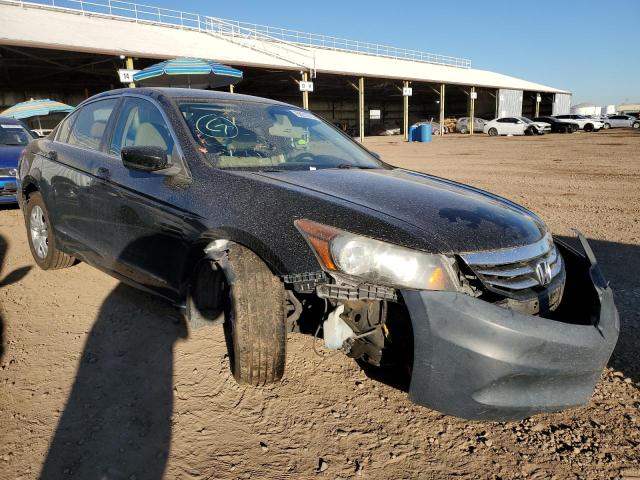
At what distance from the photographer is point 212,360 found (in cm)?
274

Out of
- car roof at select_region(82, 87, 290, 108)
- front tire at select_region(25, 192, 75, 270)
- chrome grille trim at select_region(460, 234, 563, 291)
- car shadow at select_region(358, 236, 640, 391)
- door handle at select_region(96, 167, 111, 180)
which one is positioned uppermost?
car roof at select_region(82, 87, 290, 108)

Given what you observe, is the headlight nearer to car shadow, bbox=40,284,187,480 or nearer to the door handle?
car shadow, bbox=40,284,187,480

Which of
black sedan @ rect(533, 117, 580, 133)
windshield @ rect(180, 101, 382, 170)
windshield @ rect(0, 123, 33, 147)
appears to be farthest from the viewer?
black sedan @ rect(533, 117, 580, 133)

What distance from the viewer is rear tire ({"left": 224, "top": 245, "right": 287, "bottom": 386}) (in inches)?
85.3

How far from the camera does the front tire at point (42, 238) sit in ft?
13.2

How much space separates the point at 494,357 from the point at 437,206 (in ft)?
2.64

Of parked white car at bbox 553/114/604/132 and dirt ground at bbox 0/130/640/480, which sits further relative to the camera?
parked white car at bbox 553/114/604/132

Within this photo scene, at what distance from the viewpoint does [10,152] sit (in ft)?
23.6

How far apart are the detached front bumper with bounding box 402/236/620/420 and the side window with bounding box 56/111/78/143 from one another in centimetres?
348

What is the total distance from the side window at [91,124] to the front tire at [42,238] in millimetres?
705

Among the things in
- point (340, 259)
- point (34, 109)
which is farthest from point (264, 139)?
point (34, 109)

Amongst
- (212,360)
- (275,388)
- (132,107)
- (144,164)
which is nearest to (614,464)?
(275,388)

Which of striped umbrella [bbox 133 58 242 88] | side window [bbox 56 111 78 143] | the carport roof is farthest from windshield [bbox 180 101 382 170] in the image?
the carport roof

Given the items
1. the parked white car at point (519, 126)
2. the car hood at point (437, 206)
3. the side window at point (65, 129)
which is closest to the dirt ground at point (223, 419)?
the car hood at point (437, 206)
